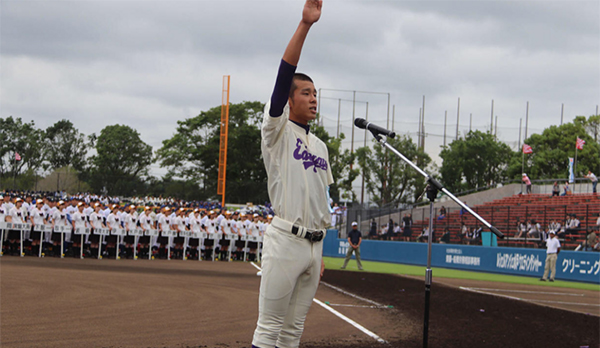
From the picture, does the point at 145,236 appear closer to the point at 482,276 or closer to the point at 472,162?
the point at 482,276

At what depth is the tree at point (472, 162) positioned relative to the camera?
5859cm

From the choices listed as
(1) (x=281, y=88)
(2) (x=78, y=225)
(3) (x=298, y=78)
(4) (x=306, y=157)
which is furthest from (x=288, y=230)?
(2) (x=78, y=225)

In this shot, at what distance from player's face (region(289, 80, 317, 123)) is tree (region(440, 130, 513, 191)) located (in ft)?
187

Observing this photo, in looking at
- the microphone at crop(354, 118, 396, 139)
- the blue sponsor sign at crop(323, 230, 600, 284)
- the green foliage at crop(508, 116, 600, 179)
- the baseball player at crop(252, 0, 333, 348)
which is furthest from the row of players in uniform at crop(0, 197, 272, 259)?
the green foliage at crop(508, 116, 600, 179)

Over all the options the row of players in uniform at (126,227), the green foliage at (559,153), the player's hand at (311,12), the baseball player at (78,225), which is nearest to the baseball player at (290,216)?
the player's hand at (311,12)

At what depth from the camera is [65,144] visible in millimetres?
90250

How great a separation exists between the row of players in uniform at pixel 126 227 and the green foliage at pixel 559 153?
40.7 m

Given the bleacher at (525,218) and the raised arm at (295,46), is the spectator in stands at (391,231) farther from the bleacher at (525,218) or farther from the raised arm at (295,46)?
the raised arm at (295,46)

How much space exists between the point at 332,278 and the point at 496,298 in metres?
5.77

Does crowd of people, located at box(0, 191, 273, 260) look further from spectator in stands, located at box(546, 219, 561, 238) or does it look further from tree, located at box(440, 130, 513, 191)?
tree, located at box(440, 130, 513, 191)

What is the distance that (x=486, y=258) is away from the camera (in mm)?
27422

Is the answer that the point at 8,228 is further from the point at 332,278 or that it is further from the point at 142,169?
the point at 142,169

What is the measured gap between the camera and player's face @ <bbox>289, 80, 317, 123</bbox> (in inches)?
158

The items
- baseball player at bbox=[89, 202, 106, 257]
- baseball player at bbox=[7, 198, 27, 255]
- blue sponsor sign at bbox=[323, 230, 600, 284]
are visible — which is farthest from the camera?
blue sponsor sign at bbox=[323, 230, 600, 284]
